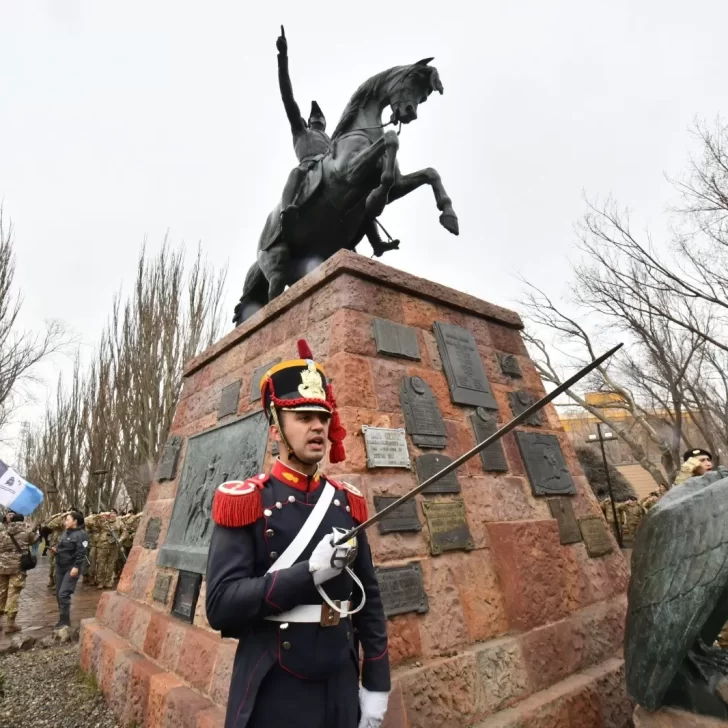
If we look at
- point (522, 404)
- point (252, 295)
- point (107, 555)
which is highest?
point (252, 295)

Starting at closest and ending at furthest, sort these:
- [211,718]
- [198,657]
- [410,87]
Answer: [211,718] → [198,657] → [410,87]

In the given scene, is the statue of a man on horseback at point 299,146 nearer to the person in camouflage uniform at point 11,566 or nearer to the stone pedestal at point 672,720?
the stone pedestal at point 672,720

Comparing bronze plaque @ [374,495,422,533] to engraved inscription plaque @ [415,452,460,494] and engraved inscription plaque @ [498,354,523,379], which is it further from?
engraved inscription plaque @ [498,354,523,379]

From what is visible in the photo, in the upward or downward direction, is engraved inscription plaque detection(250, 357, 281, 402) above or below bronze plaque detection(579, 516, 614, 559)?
above

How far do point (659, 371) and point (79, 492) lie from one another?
21.8 m

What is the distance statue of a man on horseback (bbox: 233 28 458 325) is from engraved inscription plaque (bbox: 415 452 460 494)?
8.17 feet

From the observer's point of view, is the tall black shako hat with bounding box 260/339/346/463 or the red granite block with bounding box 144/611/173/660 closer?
the tall black shako hat with bounding box 260/339/346/463

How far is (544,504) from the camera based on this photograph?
3727 millimetres

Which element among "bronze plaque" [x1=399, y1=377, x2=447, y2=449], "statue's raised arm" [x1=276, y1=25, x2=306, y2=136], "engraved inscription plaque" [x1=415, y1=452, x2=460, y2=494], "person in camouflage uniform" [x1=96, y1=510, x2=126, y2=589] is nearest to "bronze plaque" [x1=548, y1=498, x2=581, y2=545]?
"engraved inscription plaque" [x1=415, y1=452, x2=460, y2=494]

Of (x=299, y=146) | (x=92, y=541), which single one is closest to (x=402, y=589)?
(x=299, y=146)

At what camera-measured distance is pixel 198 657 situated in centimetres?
298

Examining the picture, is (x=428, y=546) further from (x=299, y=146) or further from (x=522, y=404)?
(x=299, y=146)

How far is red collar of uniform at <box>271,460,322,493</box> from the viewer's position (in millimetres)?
1701

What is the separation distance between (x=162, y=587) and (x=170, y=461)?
1379 millimetres
